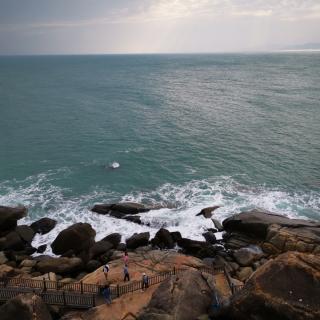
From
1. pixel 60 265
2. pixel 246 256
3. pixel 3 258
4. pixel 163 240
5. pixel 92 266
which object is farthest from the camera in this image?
pixel 163 240

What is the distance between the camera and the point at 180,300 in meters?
19.3

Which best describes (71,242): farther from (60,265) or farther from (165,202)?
(165,202)

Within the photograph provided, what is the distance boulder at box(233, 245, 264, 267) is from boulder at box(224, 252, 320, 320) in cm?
1256

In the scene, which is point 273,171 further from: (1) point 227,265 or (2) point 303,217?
(1) point 227,265

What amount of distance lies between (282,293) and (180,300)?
5565mm

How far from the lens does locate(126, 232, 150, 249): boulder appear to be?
33.9m

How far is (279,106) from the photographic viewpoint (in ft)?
279

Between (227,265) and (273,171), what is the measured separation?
78.4 ft

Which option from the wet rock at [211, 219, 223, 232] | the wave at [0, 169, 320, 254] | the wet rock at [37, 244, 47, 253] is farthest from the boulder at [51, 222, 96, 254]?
the wet rock at [211, 219, 223, 232]

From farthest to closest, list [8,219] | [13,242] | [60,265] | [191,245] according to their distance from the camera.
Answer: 1. [8,219]
2. [13,242]
3. [191,245]
4. [60,265]

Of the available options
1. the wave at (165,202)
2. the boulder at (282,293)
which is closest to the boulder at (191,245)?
the wave at (165,202)

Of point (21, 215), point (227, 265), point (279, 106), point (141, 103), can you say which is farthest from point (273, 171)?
point (141, 103)

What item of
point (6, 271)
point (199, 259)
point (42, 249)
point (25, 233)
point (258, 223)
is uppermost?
point (258, 223)

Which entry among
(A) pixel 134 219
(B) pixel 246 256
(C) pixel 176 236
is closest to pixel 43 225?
(A) pixel 134 219
